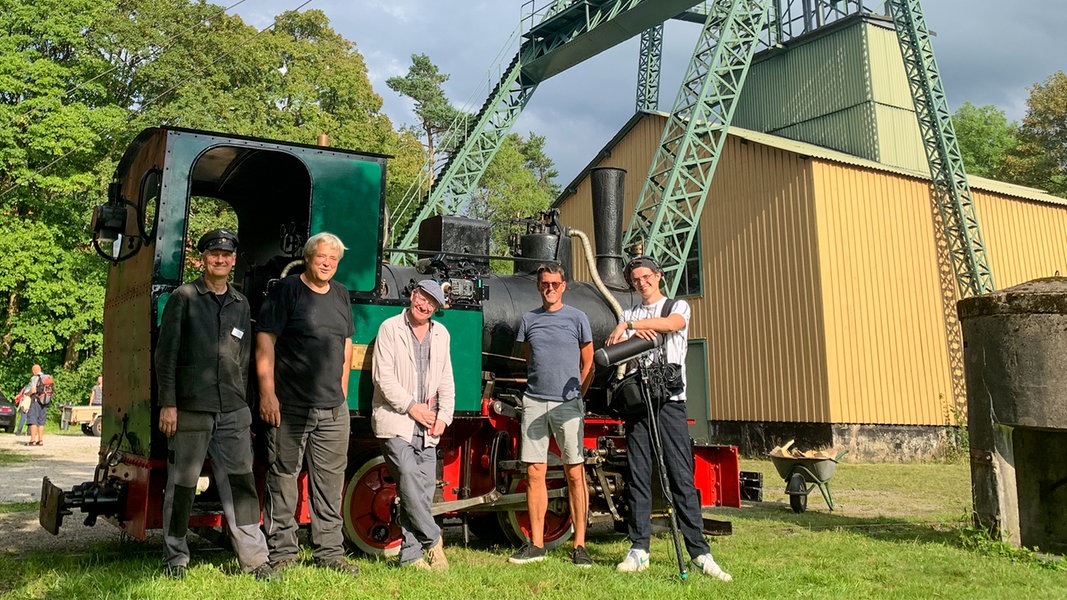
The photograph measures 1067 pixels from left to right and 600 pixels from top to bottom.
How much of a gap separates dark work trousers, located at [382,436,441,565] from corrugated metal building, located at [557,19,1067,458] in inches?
463

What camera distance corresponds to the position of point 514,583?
4.67 metres

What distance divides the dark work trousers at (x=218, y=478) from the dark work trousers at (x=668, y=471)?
2.17 m

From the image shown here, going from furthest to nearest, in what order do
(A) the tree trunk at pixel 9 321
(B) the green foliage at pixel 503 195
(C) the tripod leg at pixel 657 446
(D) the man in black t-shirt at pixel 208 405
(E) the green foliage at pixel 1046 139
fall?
(B) the green foliage at pixel 503 195, (E) the green foliage at pixel 1046 139, (A) the tree trunk at pixel 9 321, (C) the tripod leg at pixel 657 446, (D) the man in black t-shirt at pixel 208 405

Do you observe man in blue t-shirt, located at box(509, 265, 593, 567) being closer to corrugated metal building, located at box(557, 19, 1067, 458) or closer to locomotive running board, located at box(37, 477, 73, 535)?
locomotive running board, located at box(37, 477, 73, 535)

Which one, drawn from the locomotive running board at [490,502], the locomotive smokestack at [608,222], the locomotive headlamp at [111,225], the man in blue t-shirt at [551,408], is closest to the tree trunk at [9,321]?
the locomotive smokestack at [608,222]

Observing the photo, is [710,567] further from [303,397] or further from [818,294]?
[818,294]

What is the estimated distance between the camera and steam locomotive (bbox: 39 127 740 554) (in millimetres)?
5180

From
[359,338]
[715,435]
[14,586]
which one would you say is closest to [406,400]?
[359,338]

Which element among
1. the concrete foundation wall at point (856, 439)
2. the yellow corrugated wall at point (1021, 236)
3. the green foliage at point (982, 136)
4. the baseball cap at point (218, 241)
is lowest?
the concrete foundation wall at point (856, 439)

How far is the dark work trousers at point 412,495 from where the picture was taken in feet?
16.6

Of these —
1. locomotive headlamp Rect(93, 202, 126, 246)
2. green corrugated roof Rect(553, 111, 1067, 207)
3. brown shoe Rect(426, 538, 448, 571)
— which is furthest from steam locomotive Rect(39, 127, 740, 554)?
green corrugated roof Rect(553, 111, 1067, 207)

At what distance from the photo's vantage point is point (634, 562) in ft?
16.7

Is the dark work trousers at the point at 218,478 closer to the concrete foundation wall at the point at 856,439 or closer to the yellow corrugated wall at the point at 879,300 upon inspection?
the concrete foundation wall at the point at 856,439

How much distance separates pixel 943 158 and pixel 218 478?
54.4 feet
